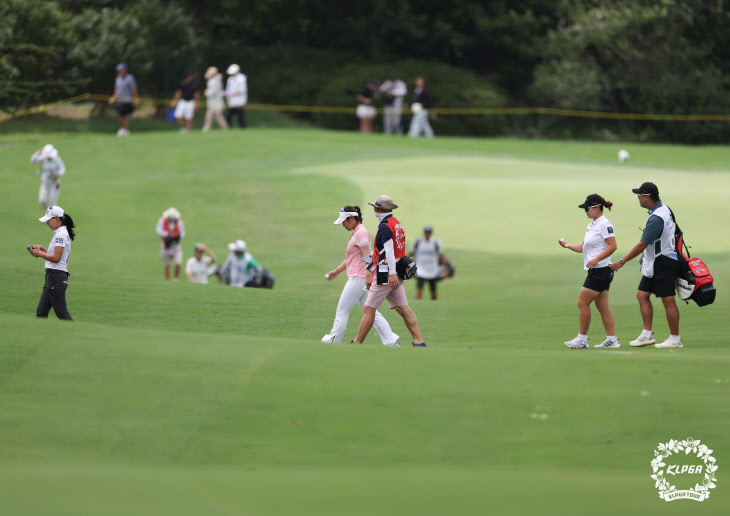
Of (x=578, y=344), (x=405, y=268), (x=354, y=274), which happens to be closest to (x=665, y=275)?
(x=578, y=344)

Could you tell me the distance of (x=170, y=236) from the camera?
2352 cm

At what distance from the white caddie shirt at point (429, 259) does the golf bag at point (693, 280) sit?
33.3 ft

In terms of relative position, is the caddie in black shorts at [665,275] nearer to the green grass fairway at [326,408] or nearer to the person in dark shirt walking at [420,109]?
the green grass fairway at [326,408]

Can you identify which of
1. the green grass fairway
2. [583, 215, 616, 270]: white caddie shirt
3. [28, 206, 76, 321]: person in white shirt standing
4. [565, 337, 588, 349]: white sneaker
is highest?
[583, 215, 616, 270]: white caddie shirt

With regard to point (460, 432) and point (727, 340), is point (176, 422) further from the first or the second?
point (727, 340)

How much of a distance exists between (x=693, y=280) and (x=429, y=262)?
10391 millimetres

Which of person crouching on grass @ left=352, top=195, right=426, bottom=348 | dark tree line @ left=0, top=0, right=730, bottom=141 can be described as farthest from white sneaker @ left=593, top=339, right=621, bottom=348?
dark tree line @ left=0, top=0, right=730, bottom=141

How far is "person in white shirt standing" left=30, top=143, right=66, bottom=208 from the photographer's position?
25.2 meters

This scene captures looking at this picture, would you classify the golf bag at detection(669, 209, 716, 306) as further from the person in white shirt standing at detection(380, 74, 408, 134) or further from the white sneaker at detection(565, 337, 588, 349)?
the person in white shirt standing at detection(380, 74, 408, 134)

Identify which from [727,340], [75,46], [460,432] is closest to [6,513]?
[460,432]

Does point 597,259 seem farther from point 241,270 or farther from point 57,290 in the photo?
point 241,270

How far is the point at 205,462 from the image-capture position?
927cm

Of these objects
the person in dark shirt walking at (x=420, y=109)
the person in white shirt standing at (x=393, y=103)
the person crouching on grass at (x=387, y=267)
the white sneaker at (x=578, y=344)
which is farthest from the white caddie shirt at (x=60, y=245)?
the person in white shirt standing at (x=393, y=103)

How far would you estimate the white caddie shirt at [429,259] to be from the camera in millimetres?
23078
